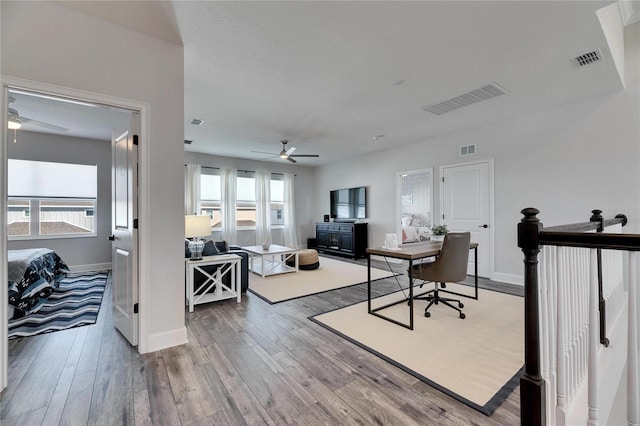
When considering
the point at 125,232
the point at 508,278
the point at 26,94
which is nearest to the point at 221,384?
the point at 125,232

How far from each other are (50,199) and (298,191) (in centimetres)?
553

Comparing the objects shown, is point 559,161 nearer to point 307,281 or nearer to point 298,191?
point 307,281

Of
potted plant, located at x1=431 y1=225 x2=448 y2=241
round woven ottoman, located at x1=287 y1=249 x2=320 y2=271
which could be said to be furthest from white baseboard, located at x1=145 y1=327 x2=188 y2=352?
potted plant, located at x1=431 y1=225 x2=448 y2=241

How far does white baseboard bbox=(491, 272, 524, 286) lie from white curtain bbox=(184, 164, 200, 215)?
6.43m

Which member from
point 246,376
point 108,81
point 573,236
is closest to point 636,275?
point 573,236

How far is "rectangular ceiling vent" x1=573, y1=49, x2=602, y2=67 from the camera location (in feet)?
8.44

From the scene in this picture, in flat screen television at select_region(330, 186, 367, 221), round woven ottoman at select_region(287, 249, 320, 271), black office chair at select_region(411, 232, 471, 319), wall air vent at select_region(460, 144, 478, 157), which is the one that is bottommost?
round woven ottoman at select_region(287, 249, 320, 271)

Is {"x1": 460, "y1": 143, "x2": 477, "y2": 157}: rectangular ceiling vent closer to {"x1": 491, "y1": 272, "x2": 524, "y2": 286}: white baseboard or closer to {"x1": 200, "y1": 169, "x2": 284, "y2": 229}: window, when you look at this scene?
{"x1": 491, "y1": 272, "x2": 524, "y2": 286}: white baseboard

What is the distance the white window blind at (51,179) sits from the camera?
4.84 meters

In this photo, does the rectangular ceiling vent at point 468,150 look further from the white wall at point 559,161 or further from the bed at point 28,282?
the bed at point 28,282

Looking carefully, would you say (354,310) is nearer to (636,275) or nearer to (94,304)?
(636,275)

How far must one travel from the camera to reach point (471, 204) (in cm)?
482

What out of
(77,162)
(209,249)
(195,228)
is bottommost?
(209,249)

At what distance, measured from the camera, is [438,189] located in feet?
17.4
